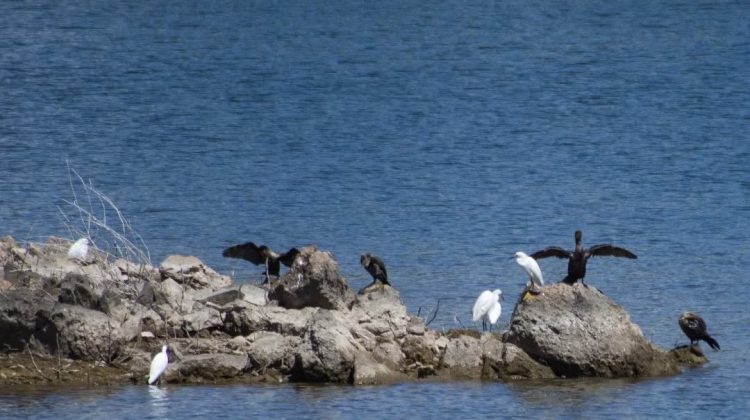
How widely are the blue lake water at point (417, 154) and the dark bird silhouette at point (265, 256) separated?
1.97 meters

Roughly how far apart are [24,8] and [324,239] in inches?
1681

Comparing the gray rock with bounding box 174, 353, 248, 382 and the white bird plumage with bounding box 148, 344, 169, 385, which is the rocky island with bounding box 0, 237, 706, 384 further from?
the white bird plumage with bounding box 148, 344, 169, 385

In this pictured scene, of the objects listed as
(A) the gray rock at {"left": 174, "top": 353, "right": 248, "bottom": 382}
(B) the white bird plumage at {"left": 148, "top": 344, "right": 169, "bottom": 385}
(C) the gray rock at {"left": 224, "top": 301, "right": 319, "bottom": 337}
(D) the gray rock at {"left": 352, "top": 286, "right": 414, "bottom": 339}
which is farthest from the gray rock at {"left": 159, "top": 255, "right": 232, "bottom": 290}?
(B) the white bird plumage at {"left": 148, "top": 344, "right": 169, "bottom": 385}

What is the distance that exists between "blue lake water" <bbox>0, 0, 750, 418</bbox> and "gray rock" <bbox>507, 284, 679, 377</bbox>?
0.26 meters

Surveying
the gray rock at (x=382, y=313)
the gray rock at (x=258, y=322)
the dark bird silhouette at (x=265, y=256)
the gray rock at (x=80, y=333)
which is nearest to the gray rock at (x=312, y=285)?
the gray rock at (x=382, y=313)

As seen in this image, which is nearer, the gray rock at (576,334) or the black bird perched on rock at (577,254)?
the gray rock at (576,334)

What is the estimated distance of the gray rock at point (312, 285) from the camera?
19047mm

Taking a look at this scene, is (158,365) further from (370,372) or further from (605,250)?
(605,250)

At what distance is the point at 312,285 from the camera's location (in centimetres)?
1908

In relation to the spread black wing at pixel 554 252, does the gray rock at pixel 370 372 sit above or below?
below

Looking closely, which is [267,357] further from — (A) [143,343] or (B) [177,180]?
(B) [177,180]

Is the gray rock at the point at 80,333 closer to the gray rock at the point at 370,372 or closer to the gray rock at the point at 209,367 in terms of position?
the gray rock at the point at 209,367

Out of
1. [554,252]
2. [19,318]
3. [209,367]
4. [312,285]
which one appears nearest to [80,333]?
[19,318]

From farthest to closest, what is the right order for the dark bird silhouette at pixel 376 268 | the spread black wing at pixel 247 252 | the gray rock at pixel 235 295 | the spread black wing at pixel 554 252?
the spread black wing at pixel 247 252, the dark bird silhouette at pixel 376 268, the spread black wing at pixel 554 252, the gray rock at pixel 235 295
